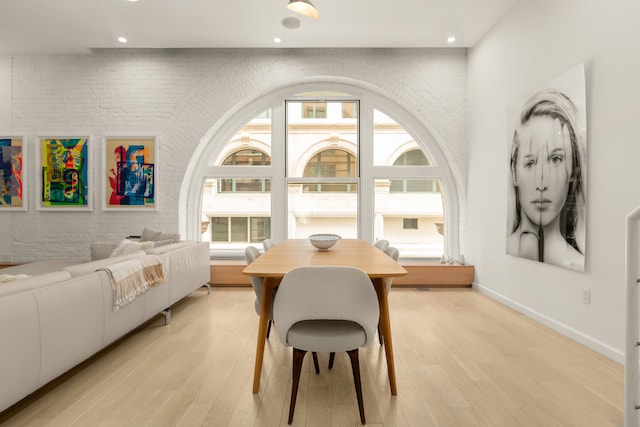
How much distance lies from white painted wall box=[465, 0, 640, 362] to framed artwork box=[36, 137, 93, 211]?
17.9ft

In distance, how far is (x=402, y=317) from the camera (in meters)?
3.68

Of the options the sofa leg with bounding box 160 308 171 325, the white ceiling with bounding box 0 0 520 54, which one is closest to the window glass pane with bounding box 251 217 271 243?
the sofa leg with bounding box 160 308 171 325

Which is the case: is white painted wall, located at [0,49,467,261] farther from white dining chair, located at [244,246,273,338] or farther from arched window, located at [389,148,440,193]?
white dining chair, located at [244,246,273,338]

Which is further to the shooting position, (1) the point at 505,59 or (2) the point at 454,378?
(1) the point at 505,59

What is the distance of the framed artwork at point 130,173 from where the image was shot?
5.20 meters

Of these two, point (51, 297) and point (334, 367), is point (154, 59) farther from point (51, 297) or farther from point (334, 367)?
point (334, 367)

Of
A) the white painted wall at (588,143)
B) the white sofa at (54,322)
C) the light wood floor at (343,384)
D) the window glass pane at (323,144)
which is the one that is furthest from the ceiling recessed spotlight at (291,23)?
the light wood floor at (343,384)

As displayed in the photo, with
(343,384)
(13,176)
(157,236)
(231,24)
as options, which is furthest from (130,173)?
(343,384)

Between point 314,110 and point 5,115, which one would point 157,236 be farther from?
point 5,115

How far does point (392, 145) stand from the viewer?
5.62 meters

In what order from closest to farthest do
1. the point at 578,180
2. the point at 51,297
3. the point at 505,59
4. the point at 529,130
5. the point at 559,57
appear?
the point at 51,297 < the point at 578,180 < the point at 559,57 < the point at 529,130 < the point at 505,59

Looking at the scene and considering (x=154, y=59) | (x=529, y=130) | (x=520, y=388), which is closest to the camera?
(x=520, y=388)

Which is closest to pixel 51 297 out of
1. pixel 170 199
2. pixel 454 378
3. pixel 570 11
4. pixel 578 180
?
pixel 454 378

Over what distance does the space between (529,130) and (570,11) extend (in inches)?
40.1
